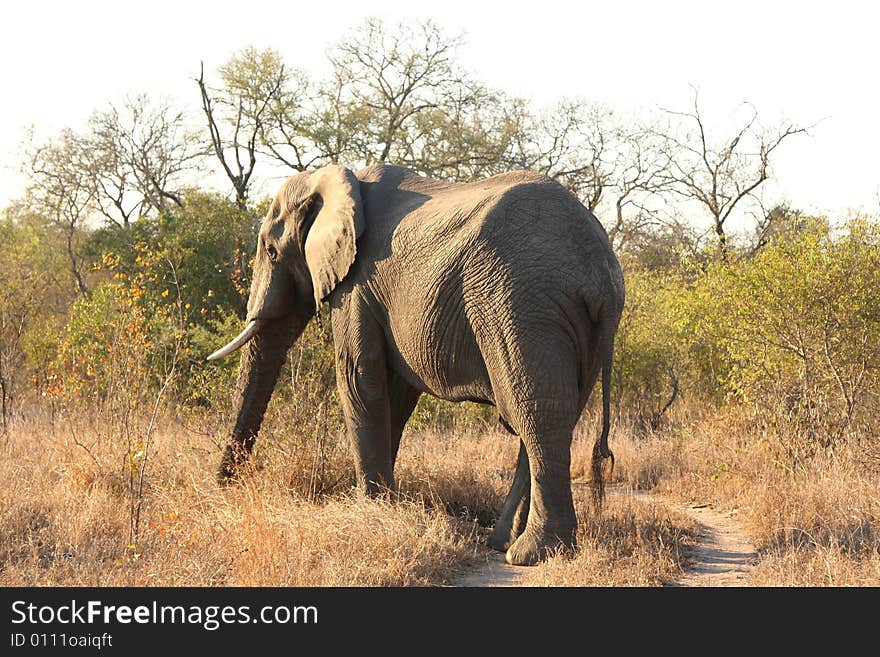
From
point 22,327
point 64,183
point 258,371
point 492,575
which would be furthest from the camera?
point 64,183

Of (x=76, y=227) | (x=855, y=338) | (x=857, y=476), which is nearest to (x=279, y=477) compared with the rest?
(x=857, y=476)

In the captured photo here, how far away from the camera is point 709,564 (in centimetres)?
614

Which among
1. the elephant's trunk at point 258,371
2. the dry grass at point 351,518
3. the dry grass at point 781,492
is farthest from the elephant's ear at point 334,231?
the dry grass at point 781,492

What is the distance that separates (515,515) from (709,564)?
132 cm

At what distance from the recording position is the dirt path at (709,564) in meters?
5.64

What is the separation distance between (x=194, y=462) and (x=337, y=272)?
242cm

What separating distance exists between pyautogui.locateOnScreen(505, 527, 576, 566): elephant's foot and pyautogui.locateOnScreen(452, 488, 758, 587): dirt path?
0.26 feet

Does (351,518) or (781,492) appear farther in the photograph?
(781,492)

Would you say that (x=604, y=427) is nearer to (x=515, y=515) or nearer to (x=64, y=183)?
(x=515, y=515)

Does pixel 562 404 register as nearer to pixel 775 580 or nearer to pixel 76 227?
pixel 775 580

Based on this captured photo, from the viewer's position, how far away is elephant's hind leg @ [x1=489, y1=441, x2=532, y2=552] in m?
6.46

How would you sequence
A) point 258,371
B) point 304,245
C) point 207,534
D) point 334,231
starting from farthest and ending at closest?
point 258,371 < point 304,245 < point 334,231 < point 207,534

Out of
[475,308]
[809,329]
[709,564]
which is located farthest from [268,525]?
[809,329]

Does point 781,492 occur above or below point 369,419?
below
